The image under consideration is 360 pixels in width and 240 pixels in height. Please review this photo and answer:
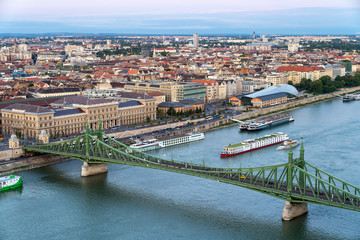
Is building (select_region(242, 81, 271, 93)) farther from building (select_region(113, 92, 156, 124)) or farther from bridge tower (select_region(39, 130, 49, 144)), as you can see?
bridge tower (select_region(39, 130, 49, 144))

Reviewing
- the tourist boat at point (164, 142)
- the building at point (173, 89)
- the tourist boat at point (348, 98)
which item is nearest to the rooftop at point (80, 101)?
the tourist boat at point (164, 142)

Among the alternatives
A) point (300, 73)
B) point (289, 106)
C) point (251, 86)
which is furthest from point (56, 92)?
point (300, 73)

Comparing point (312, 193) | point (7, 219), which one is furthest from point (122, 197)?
point (312, 193)

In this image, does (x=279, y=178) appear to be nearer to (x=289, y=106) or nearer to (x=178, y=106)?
(x=178, y=106)

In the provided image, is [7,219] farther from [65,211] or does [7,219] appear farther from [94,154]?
[94,154]

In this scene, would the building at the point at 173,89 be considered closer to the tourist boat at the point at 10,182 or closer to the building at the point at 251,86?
the building at the point at 251,86
